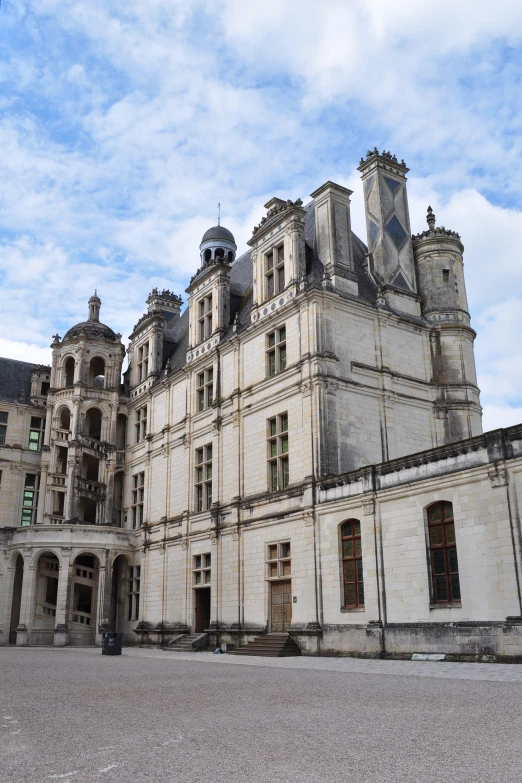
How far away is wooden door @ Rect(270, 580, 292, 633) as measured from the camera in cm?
2367

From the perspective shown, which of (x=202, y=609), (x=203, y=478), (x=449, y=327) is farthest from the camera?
(x=203, y=478)

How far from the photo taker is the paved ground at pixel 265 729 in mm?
5434

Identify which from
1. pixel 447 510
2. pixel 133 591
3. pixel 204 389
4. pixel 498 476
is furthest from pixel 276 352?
pixel 133 591

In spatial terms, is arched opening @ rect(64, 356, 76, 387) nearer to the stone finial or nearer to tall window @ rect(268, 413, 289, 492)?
the stone finial

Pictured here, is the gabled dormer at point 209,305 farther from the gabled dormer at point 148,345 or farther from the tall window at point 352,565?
the tall window at point 352,565

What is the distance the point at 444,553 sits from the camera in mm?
18094

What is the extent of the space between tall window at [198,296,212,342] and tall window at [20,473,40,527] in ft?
48.6

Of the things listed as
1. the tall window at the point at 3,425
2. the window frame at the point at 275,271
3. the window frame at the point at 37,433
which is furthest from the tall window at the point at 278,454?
the tall window at the point at 3,425

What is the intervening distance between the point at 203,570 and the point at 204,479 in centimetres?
378

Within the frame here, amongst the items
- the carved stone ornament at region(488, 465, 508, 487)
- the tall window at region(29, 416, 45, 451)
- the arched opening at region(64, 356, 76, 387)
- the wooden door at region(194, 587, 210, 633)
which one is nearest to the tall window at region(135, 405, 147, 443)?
the arched opening at region(64, 356, 76, 387)

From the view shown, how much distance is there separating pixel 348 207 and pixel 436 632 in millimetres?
16608

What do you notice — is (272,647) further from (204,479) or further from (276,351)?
(276,351)

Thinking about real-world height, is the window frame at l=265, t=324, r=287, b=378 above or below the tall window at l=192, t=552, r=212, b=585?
above

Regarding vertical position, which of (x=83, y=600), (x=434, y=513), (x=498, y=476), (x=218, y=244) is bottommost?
(x=83, y=600)
